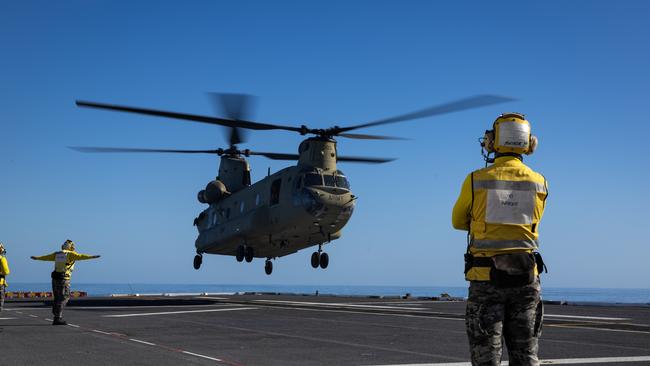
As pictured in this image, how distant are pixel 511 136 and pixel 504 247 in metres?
0.96

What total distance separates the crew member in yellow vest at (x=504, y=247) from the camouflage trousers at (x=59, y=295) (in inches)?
581

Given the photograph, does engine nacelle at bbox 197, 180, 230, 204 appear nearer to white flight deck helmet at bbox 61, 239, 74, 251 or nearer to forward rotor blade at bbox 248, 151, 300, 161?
forward rotor blade at bbox 248, 151, 300, 161

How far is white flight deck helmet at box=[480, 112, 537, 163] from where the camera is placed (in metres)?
5.95

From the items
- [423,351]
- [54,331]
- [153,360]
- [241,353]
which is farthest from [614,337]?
[54,331]

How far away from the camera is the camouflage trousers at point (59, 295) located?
712 inches

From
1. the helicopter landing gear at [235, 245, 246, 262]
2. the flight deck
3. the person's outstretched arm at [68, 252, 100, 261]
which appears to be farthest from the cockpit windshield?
the person's outstretched arm at [68, 252, 100, 261]

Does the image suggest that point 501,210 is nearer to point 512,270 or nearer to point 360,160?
point 512,270

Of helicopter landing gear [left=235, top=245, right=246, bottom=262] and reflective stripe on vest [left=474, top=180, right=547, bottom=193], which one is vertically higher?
helicopter landing gear [left=235, top=245, right=246, bottom=262]

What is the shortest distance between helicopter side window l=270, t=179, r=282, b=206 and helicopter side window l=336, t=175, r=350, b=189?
2.88 metres

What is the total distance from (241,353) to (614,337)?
802cm

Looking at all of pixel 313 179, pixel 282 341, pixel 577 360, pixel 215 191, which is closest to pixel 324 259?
pixel 313 179

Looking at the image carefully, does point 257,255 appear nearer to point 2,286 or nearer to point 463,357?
point 2,286

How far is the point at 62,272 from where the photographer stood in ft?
61.3

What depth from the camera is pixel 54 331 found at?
1589 centimetres
